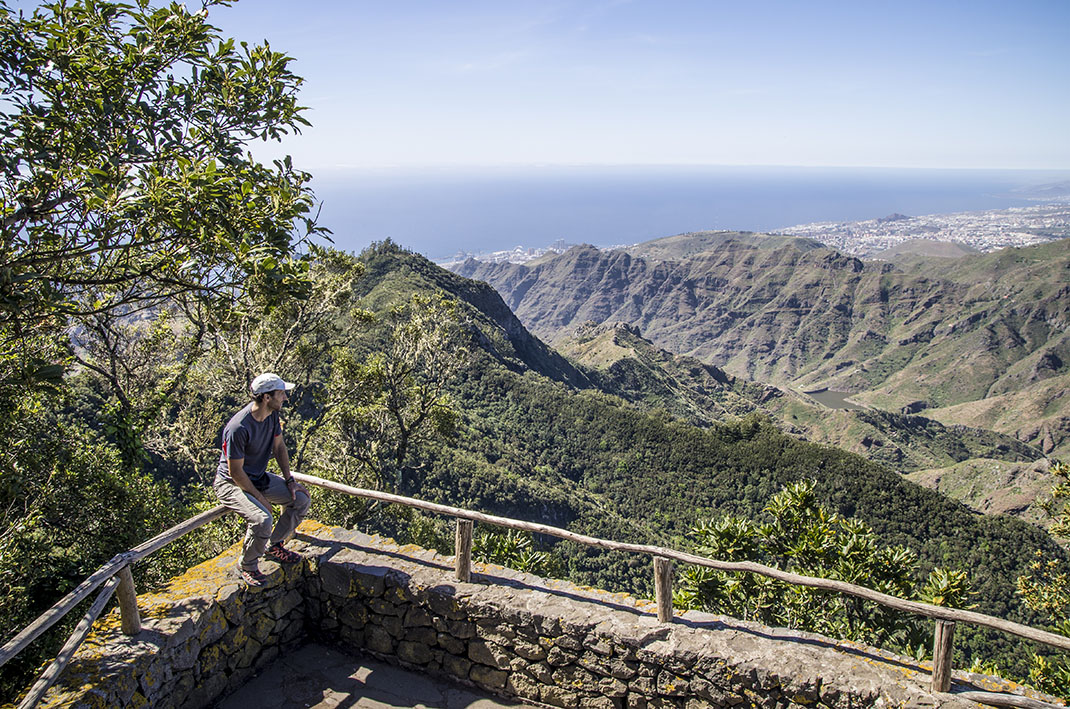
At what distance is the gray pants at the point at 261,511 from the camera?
5.56m

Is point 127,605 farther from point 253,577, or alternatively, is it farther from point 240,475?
point 240,475

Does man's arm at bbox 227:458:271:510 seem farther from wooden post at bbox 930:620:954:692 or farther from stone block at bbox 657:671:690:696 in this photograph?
wooden post at bbox 930:620:954:692

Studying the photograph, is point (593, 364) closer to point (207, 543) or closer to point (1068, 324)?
point (207, 543)

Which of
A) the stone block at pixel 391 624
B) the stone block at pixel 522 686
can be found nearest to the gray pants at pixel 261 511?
the stone block at pixel 391 624

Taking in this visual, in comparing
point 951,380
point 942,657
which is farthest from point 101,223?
point 951,380

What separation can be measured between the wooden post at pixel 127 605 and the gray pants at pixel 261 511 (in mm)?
984

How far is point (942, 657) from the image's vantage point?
4746 mm

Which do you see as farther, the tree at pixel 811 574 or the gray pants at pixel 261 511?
the tree at pixel 811 574

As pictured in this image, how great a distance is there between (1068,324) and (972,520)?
16184 cm

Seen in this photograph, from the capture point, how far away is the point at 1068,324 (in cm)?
15875

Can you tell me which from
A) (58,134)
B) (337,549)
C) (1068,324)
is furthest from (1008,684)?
(1068,324)

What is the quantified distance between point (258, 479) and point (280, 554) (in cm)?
96

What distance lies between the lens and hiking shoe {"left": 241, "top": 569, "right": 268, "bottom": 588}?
5758mm

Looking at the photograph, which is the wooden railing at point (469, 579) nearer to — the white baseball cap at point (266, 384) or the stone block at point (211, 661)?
the stone block at point (211, 661)
